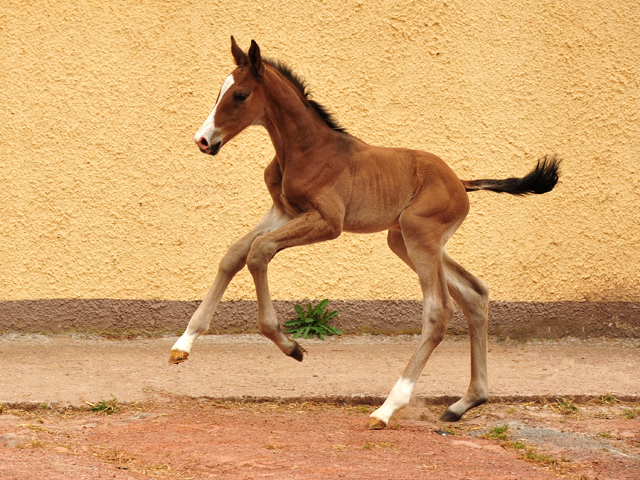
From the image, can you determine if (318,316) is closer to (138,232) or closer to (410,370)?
(138,232)

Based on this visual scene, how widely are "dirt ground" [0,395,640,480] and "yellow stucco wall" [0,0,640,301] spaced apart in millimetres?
2008

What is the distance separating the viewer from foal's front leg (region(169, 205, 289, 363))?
365 cm

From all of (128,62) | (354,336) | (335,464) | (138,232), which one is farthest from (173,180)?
(335,464)

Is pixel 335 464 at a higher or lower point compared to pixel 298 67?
lower

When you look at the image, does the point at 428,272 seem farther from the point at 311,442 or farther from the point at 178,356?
the point at 178,356

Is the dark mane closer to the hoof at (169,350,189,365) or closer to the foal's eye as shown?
the foal's eye

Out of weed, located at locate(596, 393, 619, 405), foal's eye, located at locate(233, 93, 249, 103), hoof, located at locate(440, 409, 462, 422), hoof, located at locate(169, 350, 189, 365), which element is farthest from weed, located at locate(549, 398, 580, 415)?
foal's eye, located at locate(233, 93, 249, 103)

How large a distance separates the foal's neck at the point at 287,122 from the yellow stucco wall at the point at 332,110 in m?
2.25

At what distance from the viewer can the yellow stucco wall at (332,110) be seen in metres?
6.12

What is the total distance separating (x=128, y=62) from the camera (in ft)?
20.1

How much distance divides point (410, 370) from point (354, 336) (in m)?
2.50

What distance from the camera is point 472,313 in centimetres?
434

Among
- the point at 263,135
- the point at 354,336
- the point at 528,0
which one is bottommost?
the point at 354,336

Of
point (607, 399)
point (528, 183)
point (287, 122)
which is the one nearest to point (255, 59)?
point (287, 122)
